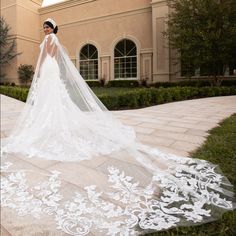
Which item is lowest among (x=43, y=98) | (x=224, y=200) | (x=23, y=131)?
(x=224, y=200)

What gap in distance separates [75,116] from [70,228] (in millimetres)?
2255

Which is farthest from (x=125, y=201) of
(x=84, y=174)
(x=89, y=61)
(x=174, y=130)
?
(x=89, y=61)

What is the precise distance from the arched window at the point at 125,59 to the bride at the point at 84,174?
45.4ft

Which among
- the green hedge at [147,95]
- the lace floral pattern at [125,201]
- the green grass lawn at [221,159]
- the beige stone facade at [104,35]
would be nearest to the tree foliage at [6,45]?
the beige stone facade at [104,35]

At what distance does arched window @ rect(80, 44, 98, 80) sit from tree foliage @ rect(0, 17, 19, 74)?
538cm

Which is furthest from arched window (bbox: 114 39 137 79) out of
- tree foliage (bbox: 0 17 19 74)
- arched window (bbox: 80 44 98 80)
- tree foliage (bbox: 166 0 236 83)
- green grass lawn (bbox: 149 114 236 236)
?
green grass lawn (bbox: 149 114 236 236)

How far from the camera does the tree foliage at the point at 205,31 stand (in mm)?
11266

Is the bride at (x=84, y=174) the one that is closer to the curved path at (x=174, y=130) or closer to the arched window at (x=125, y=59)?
the curved path at (x=174, y=130)

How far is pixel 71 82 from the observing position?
3.88m

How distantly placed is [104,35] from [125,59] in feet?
8.20

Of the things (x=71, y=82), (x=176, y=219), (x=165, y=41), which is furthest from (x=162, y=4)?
(x=176, y=219)

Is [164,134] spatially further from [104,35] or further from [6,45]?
[6,45]

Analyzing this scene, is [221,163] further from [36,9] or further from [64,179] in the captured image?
[36,9]

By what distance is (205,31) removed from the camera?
11586mm
